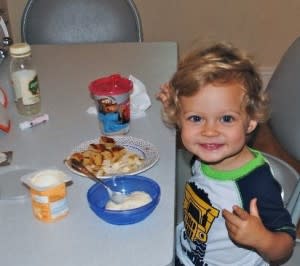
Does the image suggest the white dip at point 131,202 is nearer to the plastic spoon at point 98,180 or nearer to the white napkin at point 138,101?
the plastic spoon at point 98,180

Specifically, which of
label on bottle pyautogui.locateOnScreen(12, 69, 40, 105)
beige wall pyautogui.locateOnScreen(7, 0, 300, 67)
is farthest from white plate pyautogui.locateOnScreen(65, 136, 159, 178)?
beige wall pyautogui.locateOnScreen(7, 0, 300, 67)

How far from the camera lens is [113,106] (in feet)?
4.57

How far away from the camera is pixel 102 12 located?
2.34 metres

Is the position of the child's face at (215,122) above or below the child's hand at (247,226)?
above

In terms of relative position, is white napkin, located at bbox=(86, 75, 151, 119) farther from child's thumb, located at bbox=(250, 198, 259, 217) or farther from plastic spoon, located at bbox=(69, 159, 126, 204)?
child's thumb, located at bbox=(250, 198, 259, 217)

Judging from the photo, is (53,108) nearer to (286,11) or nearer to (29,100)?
(29,100)

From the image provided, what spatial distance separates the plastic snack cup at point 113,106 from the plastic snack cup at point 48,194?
12.4 inches

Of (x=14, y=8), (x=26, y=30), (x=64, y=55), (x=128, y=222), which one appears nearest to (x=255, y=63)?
(x=128, y=222)

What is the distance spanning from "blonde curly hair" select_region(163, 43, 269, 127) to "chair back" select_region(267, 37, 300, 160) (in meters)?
0.30

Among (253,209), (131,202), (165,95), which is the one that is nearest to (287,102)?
(165,95)

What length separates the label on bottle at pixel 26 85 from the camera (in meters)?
1.51

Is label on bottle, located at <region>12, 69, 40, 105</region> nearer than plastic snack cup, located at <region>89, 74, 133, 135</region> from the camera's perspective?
No

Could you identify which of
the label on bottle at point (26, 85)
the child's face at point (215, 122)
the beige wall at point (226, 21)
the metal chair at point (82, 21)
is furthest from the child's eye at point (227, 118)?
the beige wall at point (226, 21)

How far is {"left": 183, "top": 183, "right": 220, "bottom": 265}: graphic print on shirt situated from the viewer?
1.30m
